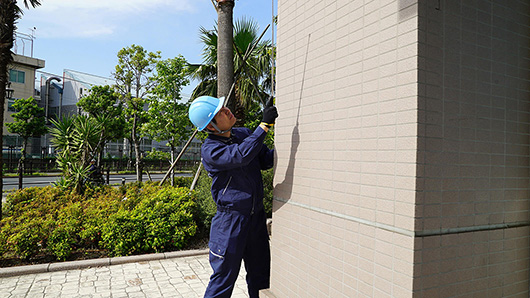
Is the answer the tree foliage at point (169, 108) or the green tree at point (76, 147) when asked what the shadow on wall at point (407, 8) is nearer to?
the green tree at point (76, 147)

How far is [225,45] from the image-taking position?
6223 mm

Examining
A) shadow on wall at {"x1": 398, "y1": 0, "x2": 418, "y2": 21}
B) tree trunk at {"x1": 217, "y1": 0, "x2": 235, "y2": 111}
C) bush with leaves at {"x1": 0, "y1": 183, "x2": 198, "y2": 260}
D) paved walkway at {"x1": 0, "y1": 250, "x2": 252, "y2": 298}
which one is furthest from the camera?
tree trunk at {"x1": 217, "y1": 0, "x2": 235, "y2": 111}

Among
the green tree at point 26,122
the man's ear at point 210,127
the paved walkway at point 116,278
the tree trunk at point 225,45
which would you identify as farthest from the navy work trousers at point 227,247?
the green tree at point 26,122

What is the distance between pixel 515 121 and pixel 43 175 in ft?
94.2

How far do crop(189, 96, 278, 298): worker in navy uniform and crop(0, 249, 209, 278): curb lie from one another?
2665 millimetres

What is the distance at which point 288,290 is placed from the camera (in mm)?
2590

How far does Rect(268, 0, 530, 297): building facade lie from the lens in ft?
5.06

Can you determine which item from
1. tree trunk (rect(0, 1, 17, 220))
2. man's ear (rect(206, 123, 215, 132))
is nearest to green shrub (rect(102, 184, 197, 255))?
man's ear (rect(206, 123, 215, 132))

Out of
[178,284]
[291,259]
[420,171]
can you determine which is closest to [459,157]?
[420,171]

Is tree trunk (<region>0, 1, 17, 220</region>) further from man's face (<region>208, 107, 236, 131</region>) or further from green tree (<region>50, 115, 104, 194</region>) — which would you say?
man's face (<region>208, 107, 236, 131</region>)

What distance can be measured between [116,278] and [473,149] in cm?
448

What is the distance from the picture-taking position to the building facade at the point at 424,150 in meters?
1.54

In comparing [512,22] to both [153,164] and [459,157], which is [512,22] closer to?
[459,157]

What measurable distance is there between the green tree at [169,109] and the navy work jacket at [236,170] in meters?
8.41
